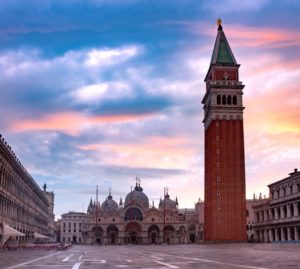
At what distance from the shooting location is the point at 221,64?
131500 millimetres

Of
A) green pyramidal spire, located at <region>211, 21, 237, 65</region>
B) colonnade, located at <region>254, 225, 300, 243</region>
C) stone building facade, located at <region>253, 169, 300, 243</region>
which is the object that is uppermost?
green pyramidal spire, located at <region>211, 21, 237, 65</region>

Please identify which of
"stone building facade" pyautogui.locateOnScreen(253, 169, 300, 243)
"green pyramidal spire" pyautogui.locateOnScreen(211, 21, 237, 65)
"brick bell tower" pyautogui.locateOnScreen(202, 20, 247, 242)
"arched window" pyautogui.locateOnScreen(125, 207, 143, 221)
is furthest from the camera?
"arched window" pyautogui.locateOnScreen(125, 207, 143, 221)

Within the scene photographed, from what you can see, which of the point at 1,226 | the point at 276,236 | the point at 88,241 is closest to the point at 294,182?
the point at 276,236

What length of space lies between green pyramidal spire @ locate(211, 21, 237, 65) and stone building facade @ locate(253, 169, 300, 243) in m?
35.9

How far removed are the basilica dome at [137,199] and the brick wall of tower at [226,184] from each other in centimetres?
6157

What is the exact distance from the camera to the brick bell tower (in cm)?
11631

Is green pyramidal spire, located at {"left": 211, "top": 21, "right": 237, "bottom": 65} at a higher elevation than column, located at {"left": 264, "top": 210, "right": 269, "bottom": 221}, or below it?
higher

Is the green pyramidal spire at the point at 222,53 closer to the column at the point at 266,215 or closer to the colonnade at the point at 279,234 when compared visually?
the column at the point at 266,215

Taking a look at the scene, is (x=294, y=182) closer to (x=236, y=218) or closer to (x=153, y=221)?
(x=236, y=218)

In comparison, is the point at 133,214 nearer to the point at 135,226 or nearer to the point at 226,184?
the point at 135,226

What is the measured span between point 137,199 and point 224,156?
73.6 metres

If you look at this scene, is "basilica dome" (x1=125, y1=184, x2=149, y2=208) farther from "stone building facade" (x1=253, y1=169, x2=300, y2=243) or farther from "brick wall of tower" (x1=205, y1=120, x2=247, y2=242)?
"stone building facade" (x1=253, y1=169, x2=300, y2=243)

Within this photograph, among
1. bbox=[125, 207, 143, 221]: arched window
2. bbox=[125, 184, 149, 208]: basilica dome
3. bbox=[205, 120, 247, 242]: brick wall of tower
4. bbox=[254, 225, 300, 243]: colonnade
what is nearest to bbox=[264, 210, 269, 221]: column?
bbox=[254, 225, 300, 243]: colonnade

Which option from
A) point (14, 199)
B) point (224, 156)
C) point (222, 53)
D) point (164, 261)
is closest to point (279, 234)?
point (224, 156)
